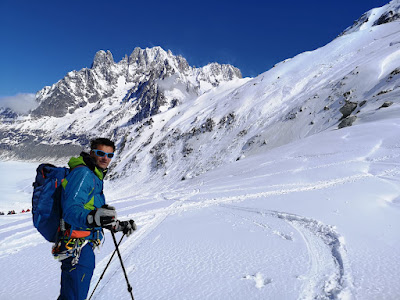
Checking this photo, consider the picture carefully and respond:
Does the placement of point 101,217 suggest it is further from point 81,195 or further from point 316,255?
point 316,255

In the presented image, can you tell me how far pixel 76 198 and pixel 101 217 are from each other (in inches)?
13.5

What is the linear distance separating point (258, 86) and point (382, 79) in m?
28.8

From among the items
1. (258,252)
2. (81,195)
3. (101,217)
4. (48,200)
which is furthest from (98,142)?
(258,252)

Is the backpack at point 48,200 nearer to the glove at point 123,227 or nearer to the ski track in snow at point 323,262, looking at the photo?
the glove at point 123,227

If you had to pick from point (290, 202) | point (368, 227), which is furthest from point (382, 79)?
point (368, 227)

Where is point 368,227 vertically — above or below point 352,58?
below

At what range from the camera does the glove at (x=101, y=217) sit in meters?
2.70

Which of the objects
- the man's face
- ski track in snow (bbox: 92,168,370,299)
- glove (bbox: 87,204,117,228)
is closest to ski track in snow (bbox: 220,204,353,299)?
ski track in snow (bbox: 92,168,370,299)

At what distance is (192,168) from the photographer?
47875 millimetres

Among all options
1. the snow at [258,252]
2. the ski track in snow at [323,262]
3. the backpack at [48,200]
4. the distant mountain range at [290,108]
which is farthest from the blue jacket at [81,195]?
the distant mountain range at [290,108]

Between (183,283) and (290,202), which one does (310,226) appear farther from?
(183,283)

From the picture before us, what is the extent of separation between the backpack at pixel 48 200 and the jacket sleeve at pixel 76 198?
5.0 inches

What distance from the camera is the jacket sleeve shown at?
2.67 m

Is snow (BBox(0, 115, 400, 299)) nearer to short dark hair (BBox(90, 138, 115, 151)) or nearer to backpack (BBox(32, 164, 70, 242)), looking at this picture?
backpack (BBox(32, 164, 70, 242))
